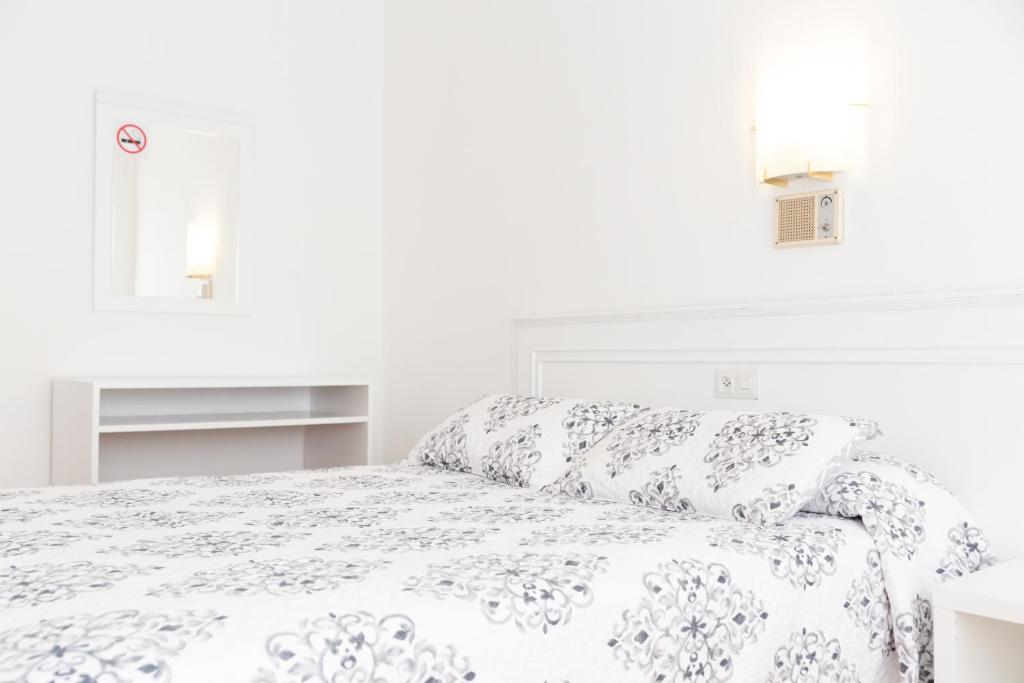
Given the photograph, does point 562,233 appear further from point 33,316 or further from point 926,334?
point 33,316

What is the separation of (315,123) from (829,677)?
2.93 metres

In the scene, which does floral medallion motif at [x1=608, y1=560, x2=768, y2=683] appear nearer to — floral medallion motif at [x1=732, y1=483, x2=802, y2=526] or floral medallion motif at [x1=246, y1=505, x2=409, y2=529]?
floral medallion motif at [x1=732, y1=483, x2=802, y2=526]

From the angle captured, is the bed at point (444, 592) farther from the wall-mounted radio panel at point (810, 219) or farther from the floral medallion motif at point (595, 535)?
the wall-mounted radio panel at point (810, 219)

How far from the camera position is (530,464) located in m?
2.22

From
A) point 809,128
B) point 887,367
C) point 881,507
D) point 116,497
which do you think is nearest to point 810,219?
point 809,128

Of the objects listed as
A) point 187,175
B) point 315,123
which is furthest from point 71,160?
point 315,123

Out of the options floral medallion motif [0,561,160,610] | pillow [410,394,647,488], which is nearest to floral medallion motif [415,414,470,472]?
pillow [410,394,647,488]

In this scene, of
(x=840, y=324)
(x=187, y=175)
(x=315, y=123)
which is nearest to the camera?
(x=840, y=324)

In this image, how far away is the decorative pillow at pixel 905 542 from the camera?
5.26 feet

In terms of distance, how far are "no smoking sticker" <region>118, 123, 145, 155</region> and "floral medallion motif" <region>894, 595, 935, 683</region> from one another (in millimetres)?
2854

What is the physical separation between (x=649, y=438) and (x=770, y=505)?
0.39 m

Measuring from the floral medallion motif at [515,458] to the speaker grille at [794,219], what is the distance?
0.76m

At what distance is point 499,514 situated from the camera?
5.90 feet

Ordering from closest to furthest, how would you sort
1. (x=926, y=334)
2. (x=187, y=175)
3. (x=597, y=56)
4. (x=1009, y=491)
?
(x=1009, y=491)
(x=926, y=334)
(x=597, y=56)
(x=187, y=175)
